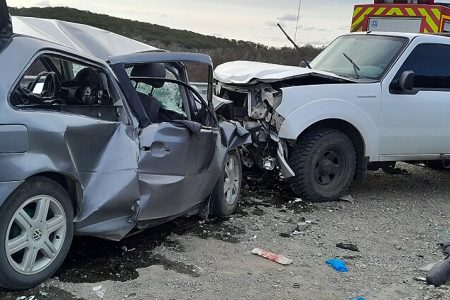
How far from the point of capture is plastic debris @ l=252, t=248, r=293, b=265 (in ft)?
15.8

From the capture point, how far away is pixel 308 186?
22.1ft

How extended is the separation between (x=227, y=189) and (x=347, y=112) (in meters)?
1.82

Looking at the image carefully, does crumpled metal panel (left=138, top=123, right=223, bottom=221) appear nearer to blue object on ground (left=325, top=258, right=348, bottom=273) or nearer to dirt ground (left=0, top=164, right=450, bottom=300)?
dirt ground (left=0, top=164, right=450, bottom=300)

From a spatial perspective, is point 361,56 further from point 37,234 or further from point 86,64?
point 37,234

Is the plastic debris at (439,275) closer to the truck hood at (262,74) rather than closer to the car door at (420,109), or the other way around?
the car door at (420,109)

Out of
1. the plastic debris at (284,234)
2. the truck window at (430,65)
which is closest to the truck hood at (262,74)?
the truck window at (430,65)

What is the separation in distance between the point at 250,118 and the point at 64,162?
3476 mm

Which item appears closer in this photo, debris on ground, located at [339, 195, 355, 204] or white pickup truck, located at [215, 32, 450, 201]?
white pickup truck, located at [215, 32, 450, 201]

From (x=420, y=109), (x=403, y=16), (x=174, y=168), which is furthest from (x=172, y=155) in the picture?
(x=403, y=16)

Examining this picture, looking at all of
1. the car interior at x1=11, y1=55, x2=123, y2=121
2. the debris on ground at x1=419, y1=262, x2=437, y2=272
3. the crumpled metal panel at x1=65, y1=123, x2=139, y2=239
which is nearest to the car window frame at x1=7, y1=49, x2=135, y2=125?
the car interior at x1=11, y1=55, x2=123, y2=121

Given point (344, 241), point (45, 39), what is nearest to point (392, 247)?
point (344, 241)

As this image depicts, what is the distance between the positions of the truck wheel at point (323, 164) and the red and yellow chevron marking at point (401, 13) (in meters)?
4.28

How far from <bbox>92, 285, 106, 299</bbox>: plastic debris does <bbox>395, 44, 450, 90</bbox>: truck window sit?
4774 millimetres

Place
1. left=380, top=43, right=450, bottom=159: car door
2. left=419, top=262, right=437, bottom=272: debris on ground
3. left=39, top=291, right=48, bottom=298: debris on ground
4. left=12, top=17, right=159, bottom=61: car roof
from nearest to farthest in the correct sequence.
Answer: left=39, top=291, right=48, bottom=298: debris on ground
left=12, top=17, right=159, bottom=61: car roof
left=419, top=262, right=437, bottom=272: debris on ground
left=380, top=43, right=450, bottom=159: car door
